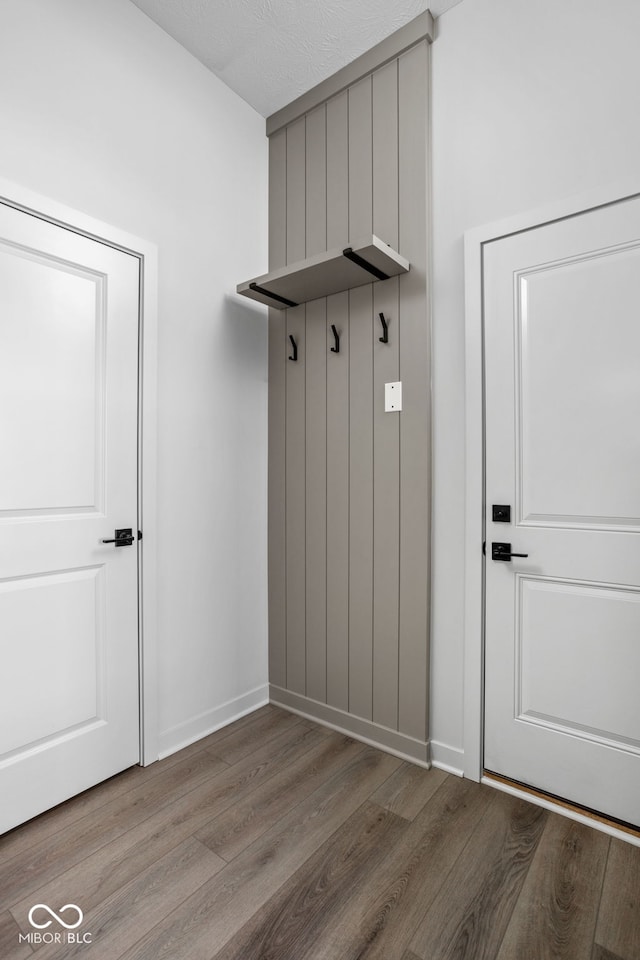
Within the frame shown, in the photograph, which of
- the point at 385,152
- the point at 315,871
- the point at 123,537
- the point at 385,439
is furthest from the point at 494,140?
the point at 315,871

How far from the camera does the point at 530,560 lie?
1.90m

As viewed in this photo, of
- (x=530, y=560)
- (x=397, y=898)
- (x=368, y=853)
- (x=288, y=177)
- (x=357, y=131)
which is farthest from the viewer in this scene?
(x=288, y=177)

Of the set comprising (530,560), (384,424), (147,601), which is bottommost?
(147,601)

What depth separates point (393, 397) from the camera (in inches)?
86.4

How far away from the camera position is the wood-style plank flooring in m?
1.32

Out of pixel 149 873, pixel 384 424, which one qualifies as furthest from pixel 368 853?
pixel 384 424

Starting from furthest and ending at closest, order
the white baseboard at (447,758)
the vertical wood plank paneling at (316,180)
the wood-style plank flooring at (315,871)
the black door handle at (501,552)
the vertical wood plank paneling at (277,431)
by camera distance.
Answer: the vertical wood plank paneling at (277,431), the vertical wood plank paneling at (316,180), the white baseboard at (447,758), the black door handle at (501,552), the wood-style plank flooring at (315,871)

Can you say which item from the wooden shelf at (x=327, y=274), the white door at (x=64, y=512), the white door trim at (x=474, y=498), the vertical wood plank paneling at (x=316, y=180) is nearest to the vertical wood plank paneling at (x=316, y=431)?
the vertical wood plank paneling at (x=316, y=180)

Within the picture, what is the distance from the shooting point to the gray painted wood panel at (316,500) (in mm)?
2445

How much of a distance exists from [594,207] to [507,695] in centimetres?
176

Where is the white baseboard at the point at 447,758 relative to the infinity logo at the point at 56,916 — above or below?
above

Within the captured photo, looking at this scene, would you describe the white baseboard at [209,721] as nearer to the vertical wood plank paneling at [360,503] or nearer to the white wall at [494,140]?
the vertical wood plank paneling at [360,503]

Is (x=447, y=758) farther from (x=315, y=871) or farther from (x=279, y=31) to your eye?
(x=279, y=31)

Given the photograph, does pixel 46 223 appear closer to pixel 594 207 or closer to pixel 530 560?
pixel 594 207
